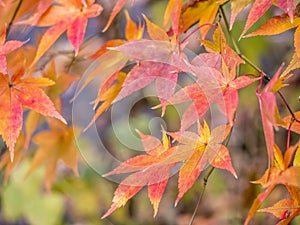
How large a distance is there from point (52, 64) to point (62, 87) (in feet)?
0.17

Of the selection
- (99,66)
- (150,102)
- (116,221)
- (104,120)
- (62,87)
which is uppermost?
(99,66)

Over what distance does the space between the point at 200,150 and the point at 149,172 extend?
7cm

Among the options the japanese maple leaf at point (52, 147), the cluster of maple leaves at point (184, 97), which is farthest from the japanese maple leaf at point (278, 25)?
the japanese maple leaf at point (52, 147)

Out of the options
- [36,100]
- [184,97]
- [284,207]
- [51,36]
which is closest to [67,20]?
[51,36]

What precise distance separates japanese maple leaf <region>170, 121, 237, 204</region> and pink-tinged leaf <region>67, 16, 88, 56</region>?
230 millimetres

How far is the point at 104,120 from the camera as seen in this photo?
1870 millimetres

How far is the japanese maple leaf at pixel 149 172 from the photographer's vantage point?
68 cm

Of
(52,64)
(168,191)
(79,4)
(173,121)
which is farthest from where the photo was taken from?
(168,191)

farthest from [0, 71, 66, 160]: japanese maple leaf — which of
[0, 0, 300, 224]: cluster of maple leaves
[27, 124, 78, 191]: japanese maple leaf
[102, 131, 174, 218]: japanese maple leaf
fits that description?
Result: [27, 124, 78, 191]: japanese maple leaf

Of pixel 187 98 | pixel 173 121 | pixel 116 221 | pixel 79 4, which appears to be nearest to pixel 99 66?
pixel 79 4

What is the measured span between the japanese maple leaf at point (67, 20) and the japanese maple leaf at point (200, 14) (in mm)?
118

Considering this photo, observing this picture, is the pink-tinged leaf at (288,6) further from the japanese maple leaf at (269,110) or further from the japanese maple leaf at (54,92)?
the japanese maple leaf at (54,92)

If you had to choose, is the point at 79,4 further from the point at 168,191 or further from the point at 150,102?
the point at 168,191

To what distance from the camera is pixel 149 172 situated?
69 centimetres
